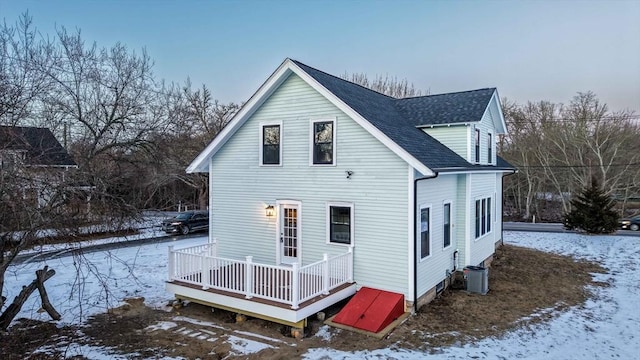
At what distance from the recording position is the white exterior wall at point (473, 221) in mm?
11383

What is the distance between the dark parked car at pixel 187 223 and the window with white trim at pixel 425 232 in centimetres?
1569

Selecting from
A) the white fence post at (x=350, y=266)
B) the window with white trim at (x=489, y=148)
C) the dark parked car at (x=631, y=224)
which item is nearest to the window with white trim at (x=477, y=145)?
the window with white trim at (x=489, y=148)

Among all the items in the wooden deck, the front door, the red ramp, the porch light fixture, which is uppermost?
the porch light fixture

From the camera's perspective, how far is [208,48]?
2059cm

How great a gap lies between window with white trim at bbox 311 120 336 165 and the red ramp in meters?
3.29

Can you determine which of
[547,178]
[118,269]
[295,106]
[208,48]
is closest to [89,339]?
[118,269]

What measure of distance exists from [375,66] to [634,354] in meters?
30.5

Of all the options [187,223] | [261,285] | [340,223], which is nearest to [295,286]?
[261,285]

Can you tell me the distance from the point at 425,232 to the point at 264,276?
158 inches

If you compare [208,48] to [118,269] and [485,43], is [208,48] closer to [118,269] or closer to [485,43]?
[118,269]

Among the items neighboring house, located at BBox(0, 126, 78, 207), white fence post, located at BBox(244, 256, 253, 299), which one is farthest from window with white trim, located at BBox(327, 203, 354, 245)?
neighboring house, located at BBox(0, 126, 78, 207)

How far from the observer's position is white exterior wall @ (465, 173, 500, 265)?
1138 centimetres

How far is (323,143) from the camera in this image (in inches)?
374

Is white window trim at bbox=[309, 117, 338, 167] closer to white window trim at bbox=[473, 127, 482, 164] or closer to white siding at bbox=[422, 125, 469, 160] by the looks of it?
white siding at bbox=[422, 125, 469, 160]
